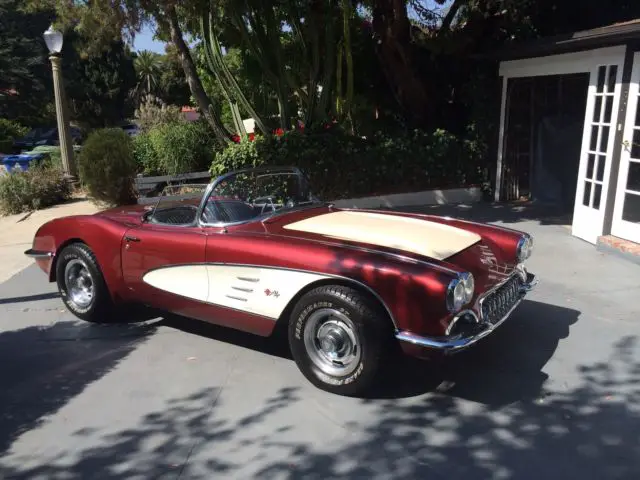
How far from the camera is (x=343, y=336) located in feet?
11.4

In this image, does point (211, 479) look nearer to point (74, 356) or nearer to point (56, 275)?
point (74, 356)

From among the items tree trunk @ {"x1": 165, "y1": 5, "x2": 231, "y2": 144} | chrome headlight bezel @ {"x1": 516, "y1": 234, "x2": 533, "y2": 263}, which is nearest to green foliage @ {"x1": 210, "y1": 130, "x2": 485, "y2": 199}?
tree trunk @ {"x1": 165, "y1": 5, "x2": 231, "y2": 144}

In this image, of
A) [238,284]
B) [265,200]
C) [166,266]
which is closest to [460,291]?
[238,284]

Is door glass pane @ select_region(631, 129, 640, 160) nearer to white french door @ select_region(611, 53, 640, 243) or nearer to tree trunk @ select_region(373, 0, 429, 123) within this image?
white french door @ select_region(611, 53, 640, 243)

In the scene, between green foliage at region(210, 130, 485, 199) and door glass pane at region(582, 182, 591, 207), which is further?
green foliage at region(210, 130, 485, 199)

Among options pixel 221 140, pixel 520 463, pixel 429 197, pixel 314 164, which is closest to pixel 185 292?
pixel 520 463

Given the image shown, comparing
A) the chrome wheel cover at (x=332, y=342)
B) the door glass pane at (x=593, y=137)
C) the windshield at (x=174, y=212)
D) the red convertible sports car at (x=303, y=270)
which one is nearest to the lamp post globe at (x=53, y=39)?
the red convertible sports car at (x=303, y=270)

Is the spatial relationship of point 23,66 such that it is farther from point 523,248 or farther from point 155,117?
point 523,248

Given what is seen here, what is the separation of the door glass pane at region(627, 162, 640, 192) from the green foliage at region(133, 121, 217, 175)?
27.9ft

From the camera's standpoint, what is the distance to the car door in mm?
4066

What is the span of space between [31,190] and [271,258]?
9.64 m

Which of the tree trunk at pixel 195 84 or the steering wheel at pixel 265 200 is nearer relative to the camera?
the steering wheel at pixel 265 200

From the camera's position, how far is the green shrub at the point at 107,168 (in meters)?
10.7

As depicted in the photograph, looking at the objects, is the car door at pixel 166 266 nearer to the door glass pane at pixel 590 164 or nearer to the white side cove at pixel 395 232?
the white side cove at pixel 395 232
